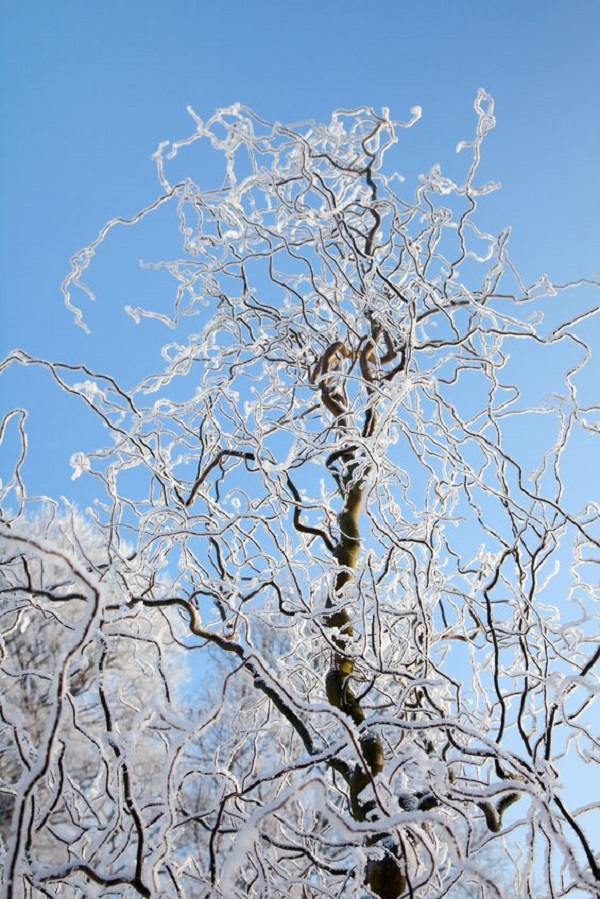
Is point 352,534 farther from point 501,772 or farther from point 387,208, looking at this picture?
point 387,208

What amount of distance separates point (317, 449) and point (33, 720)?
7.64 m

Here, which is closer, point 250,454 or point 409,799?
point 409,799

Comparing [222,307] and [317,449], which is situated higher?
[222,307]

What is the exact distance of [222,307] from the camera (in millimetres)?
2750

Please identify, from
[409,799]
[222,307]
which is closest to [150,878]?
[409,799]

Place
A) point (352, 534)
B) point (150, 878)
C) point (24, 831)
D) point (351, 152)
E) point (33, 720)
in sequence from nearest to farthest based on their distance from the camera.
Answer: point (24, 831) < point (150, 878) < point (352, 534) < point (351, 152) < point (33, 720)

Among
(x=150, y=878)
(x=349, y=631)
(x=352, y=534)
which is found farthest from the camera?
(x=352, y=534)

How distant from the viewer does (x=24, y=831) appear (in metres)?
0.82

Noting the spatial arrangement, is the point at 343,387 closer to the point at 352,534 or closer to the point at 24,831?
the point at 352,534

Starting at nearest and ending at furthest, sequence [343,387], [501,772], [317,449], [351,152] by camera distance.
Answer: [501,772], [317,449], [343,387], [351,152]

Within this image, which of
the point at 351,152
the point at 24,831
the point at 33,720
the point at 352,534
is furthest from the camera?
the point at 33,720

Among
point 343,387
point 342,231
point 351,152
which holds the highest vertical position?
point 351,152

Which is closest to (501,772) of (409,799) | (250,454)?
(409,799)

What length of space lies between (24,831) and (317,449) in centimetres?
115
